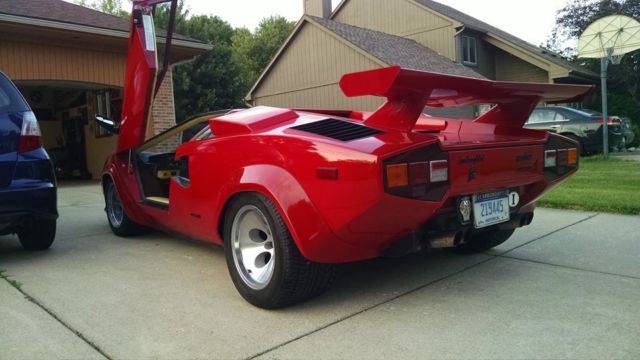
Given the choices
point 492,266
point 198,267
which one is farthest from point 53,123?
point 492,266

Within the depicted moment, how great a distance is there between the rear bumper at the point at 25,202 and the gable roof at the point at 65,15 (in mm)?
6803

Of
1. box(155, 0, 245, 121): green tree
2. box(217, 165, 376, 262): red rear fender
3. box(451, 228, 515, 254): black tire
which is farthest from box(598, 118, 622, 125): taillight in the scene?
box(155, 0, 245, 121): green tree

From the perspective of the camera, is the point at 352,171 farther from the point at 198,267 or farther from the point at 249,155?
the point at 198,267

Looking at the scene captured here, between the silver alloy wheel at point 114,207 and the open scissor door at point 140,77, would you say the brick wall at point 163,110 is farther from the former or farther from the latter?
A: the open scissor door at point 140,77

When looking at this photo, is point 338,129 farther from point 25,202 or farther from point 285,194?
point 25,202

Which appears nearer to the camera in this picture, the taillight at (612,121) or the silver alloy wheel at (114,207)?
the silver alloy wheel at (114,207)

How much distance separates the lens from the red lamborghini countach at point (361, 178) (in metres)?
2.58

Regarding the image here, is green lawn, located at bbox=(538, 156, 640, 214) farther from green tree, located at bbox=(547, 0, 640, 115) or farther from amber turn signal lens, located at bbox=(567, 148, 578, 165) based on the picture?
green tree, located at bbox=(547, 0, 640, 115)

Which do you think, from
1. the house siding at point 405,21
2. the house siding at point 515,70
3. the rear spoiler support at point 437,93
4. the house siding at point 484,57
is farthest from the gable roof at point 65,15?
the house siding at point 515,70

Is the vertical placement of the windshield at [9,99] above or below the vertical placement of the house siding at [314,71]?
below

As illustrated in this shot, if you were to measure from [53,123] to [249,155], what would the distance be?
15.4 meters

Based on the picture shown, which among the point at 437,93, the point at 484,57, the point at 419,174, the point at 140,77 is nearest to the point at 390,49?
the point at 484,57

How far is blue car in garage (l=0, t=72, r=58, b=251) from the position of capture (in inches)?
154

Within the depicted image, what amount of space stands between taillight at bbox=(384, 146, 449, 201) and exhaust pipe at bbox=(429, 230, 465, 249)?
1.18 feet
